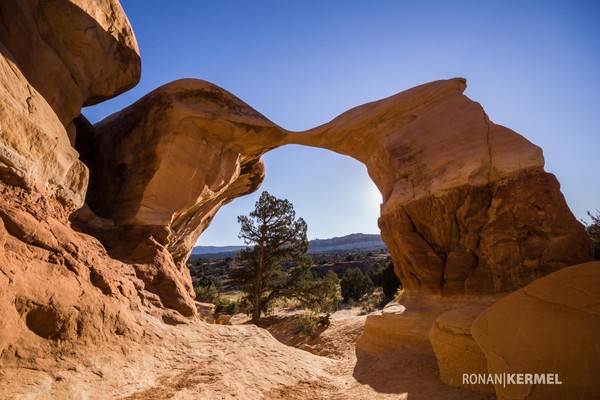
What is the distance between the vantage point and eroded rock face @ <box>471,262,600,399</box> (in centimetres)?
293

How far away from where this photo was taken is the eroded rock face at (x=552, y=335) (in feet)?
9.62

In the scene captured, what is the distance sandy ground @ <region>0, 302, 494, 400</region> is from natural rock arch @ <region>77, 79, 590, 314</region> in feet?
6.83

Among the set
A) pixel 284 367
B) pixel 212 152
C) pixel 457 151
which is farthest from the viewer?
pixel 212 152

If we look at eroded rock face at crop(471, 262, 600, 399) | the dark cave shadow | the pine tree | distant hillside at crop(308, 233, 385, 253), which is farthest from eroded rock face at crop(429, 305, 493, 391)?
distant hillside at crop(308, 233, 385, 253)

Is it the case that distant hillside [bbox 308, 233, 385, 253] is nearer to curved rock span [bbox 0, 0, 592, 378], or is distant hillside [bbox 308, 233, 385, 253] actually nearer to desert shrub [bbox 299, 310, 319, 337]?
desert shrub [bbox 299, 310, 319, 337]

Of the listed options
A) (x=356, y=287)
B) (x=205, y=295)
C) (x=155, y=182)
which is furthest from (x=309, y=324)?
(x=356, y=287)

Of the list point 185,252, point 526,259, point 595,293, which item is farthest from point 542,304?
point 185,252

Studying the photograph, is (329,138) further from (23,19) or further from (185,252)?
(23,19)

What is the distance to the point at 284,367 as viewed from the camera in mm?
6512

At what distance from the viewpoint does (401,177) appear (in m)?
9.64

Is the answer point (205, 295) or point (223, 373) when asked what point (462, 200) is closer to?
point (223, 373)

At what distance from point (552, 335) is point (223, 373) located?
494 cm

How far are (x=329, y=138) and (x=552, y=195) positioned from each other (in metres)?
7.53

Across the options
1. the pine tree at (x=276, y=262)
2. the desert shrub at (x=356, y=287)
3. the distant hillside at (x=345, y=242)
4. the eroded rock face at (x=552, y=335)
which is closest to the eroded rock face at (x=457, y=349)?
the eroded rock face at (x=552, y=335)
